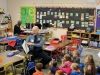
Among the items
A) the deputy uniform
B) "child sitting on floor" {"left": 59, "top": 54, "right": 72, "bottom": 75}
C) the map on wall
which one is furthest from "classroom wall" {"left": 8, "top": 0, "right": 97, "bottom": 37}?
"child sitting on floor" {"left": 59, "top": 54, "right": 72, "bottom": 75}

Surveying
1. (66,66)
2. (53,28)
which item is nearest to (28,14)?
(53,28)

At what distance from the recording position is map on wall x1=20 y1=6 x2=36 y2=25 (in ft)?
38.2

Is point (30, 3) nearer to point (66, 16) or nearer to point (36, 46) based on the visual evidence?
point (66, 16)

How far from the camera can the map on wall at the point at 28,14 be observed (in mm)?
11634

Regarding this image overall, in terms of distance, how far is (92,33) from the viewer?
9.62 meters

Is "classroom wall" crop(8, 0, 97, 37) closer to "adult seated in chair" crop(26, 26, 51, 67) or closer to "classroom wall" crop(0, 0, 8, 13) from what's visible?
"classroom wall" crop(0, 0, 8, 13)

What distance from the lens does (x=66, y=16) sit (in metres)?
10.7

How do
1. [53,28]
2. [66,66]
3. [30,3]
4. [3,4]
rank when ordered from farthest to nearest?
[3,4], [30,3], [53,28], [66,66]

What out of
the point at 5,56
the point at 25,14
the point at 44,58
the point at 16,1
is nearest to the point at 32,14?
the point at 25,14

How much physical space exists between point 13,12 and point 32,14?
1637 millimetres

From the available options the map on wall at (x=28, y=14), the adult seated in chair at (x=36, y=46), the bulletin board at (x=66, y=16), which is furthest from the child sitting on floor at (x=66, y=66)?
the map on wall at (x=28, y=14)

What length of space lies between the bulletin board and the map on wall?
293mm

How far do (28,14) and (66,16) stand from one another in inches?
103

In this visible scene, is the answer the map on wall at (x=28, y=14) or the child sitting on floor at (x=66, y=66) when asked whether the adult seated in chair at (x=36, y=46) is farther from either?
the map on wall at (x=28, y=14)
